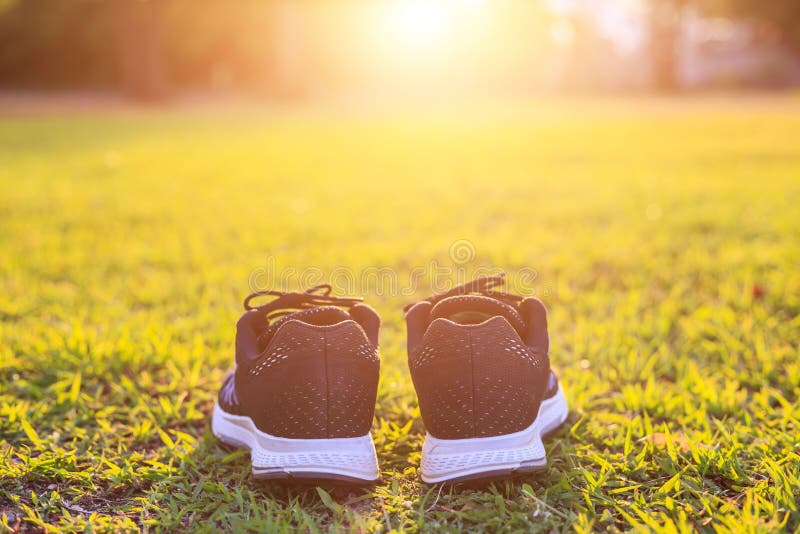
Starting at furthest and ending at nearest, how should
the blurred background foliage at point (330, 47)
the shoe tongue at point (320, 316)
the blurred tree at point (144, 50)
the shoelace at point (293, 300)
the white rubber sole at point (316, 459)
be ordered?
1. the blurred background foliage at point (330, 47)
2. the blurred tree at point (144, 50)
3. the shoelace at point (293, 300)
4. the shoe tongue at point (320, 316)
5. the white rubber sole at point (316, 459)

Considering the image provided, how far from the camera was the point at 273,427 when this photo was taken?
165 centimetres

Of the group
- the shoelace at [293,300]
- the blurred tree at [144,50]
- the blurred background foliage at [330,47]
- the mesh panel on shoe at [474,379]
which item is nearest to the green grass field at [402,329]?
the mesh panel on shoe at [474,379]

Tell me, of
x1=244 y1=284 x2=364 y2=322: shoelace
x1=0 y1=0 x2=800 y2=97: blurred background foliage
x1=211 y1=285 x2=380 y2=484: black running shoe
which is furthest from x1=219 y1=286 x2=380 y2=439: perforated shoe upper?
x1=0 y1=0 x2=800 y2=97: blurred background foliage

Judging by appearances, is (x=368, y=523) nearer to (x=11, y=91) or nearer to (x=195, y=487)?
(x=195, y=487)

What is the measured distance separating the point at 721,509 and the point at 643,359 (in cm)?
108

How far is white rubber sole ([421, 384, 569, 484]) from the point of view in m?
1.58

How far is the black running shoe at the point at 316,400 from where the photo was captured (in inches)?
62.4

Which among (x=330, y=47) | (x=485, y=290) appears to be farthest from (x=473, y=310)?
(x=330, y=47)

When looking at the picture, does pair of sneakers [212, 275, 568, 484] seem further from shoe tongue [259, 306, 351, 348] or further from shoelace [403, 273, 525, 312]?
shoelace [403, 273, 525, 312]

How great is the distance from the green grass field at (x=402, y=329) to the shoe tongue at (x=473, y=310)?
0.40m

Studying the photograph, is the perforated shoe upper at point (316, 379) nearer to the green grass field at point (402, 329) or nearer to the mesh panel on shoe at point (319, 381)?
the mesh panel on shoe at point (319, 381)

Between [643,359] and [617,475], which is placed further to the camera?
[643,359]

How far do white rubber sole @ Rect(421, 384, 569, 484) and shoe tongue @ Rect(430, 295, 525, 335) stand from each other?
0.28 metres

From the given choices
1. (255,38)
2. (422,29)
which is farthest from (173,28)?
(422,29)
